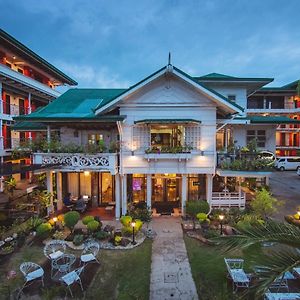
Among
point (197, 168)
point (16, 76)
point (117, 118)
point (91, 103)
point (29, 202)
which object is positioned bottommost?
point (29, 202)

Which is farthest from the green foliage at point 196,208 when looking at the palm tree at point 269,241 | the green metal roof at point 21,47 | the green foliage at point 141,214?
the green metal roof at point 21,47

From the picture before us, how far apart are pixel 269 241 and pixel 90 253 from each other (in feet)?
27.5

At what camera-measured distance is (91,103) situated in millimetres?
17328

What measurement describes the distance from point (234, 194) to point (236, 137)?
652 cm

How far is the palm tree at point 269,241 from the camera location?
4082 millimetres

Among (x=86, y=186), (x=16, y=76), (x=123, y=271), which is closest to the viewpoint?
(x=123, y=271)

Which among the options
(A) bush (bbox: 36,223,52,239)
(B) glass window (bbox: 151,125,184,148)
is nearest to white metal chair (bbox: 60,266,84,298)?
(A) bush (bbox: 36,223,52,239)

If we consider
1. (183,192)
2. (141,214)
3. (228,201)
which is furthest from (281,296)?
(228,201)

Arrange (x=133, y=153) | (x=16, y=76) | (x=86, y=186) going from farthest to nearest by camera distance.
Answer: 1. (x=16, y=76)
2. (x=86, y=186)
3. (x=133, y=153)

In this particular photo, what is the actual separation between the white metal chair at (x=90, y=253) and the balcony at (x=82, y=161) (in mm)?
5225

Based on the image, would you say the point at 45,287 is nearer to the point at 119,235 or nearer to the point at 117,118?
the point at 119,235

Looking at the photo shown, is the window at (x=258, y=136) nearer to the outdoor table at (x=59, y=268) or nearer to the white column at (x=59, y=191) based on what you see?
the white column at (x=59, y=191)

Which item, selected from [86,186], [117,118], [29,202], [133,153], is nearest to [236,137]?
[133,153]

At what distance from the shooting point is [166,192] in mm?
17766
